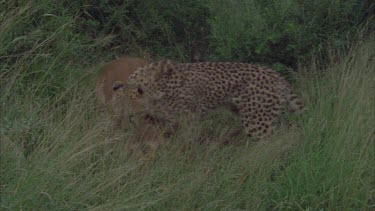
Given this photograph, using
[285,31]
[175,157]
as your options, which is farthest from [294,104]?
[175,157]

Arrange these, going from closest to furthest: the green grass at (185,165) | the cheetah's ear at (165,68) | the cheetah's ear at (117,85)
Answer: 1. the green grass at (185,165)
2. the cheetah's ear at (117,85)
3. the cheetah's ear at (165,68)

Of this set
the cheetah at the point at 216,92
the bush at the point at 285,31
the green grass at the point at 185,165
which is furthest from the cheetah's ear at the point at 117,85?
the bush at the point at 285,31

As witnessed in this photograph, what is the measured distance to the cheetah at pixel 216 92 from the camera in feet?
20.4

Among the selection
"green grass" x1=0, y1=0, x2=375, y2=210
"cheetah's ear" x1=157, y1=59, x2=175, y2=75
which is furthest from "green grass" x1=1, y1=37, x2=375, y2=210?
"cheetah's ear" x1=157, y1=59, x2=175, y2=75

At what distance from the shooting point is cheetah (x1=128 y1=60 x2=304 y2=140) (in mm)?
6203

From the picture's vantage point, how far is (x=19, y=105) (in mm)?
5645

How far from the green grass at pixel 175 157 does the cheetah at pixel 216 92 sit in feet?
0.45

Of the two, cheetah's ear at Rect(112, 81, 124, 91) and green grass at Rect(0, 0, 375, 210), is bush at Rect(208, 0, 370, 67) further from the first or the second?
cheetah's ear at Rect(112, 81, 124, 91)

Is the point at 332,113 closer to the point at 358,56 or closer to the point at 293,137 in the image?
the point at 293,137

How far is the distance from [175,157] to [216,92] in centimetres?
101

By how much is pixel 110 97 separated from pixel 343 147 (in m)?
1.77

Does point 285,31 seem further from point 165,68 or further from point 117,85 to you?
point 117,85

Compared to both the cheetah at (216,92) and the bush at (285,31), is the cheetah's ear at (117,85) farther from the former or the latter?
the bush at (285,31)

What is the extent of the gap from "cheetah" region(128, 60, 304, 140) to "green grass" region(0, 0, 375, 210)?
137 mm
